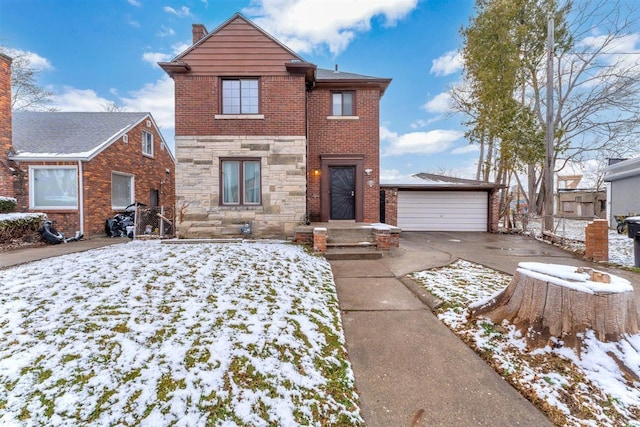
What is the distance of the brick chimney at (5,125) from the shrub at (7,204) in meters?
0.72

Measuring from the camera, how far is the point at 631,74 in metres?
14.2

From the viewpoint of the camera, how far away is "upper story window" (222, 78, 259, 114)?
28.8ft

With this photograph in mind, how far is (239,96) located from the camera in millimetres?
8797

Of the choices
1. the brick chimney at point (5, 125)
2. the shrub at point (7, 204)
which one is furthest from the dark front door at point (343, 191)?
the brick chimney at point (5, 125)

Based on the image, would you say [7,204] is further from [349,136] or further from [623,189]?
[623,189]

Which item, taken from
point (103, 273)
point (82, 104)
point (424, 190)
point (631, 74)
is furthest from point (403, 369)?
point (82, 104)

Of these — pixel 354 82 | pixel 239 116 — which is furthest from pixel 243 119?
pixel 354 82

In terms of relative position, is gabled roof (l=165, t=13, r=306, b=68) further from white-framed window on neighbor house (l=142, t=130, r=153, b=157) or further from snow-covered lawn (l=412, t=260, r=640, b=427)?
snow-covered lawn (l=412, t=260, r=640, b=427)

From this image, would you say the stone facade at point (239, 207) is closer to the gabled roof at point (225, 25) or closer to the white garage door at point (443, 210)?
the gabled roof at point (225, 25)

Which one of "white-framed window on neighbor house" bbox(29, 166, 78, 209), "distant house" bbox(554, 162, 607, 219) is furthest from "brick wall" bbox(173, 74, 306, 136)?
"distant house" bbox(554, 162, 607, 219)

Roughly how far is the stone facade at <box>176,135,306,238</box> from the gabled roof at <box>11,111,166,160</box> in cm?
488

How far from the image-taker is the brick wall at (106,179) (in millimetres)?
10031

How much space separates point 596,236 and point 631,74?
14.2 meters

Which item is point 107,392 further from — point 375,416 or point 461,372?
point 461,372
